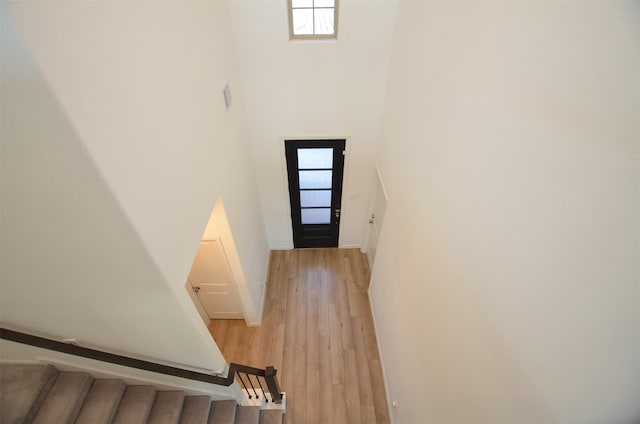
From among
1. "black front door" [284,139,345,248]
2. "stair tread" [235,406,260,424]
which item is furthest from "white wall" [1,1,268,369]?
"black front door" [284,139,345,248]

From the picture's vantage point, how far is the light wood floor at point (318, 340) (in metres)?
3.51

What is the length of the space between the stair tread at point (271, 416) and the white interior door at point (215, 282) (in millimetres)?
1381

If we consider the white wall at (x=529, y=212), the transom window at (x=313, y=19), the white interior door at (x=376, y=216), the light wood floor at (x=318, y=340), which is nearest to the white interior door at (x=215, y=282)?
the light wood floor at (x=318, y=340)

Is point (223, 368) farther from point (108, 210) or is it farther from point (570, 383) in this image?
point (570, 383)

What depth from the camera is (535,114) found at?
1.16m

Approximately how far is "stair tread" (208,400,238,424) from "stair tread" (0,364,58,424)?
1324 mm

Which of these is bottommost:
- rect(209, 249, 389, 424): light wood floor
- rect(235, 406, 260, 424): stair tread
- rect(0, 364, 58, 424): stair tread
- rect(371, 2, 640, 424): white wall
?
rect(209, 249, 389, 424): light wood floor

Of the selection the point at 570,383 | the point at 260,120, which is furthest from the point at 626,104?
the point at 260,120

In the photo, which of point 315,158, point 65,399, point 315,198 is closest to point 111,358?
point 65,399

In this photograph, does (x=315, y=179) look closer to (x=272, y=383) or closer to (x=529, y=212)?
(x=272, y=383)

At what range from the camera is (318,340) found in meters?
4.12

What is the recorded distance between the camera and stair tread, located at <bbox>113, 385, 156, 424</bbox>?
2219 millimetres

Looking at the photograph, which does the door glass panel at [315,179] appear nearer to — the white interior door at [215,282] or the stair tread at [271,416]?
the white interior door at [215,282]

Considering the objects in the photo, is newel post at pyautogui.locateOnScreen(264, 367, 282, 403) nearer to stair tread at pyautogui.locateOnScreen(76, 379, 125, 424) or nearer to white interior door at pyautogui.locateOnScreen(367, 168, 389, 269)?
stair tread at pyautogui.locateOnScreen(76, 379, 125, 424)
